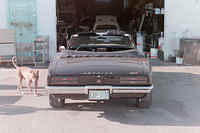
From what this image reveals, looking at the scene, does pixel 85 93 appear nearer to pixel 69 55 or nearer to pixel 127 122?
pixel 127 122

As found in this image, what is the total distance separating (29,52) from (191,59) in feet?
21.4

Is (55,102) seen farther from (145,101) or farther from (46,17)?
(46,17)

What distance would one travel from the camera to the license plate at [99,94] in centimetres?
577

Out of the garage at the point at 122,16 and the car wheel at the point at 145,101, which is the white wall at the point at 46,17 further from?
the car wheel at the point at 145,101

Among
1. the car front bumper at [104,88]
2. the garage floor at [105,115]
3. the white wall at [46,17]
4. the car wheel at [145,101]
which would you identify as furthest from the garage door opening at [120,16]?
the car front bumper at [104,88]

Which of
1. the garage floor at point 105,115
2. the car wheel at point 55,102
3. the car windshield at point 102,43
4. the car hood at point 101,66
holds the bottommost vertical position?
the garage floor at point 105,115

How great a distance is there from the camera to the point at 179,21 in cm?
1402

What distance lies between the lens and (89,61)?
6.26 metres

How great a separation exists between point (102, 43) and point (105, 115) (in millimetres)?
2168

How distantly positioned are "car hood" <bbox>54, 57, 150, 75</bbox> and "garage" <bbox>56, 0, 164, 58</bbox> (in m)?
8.93

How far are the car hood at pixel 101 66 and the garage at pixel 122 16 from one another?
8.93 metres

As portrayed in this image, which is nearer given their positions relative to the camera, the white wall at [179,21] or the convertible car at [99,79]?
the convertible car at [99,79]

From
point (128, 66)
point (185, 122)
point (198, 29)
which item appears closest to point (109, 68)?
point (128, 66)

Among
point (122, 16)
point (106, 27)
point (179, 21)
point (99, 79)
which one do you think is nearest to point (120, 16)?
point (122, 16)
